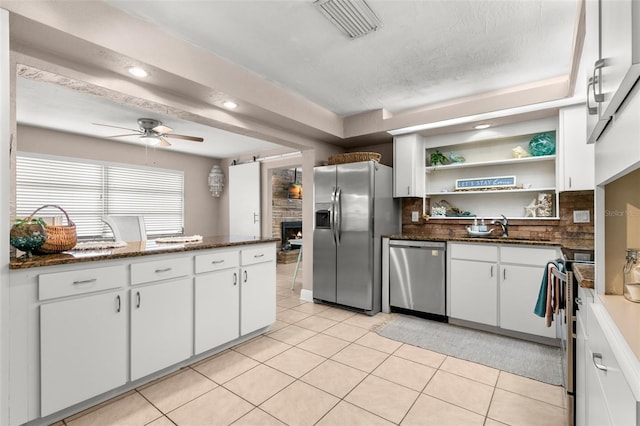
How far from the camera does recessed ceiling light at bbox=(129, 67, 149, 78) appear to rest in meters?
2.23

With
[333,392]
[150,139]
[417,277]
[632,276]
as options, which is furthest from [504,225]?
[150,139]

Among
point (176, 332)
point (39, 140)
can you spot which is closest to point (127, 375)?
point (176, 332)

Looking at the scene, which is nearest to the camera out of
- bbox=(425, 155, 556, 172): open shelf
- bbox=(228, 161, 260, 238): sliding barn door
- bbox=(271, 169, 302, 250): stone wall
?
bbox=(425, 155, 556, 172): open shelf

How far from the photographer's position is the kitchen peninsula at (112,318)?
1.65 metres

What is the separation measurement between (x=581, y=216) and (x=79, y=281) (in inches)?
168

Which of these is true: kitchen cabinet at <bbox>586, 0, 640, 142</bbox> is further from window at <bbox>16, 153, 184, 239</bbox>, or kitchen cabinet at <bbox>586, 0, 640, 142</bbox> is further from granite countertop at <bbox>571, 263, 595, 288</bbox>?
window at <bbox>16, 153, 184, 239</bbox>

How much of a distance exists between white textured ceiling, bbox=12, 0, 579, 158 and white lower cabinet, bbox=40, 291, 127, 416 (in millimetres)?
1717

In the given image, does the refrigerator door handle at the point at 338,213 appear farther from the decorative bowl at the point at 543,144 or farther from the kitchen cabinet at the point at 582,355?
the kitchen cabinet at the point at 582,355

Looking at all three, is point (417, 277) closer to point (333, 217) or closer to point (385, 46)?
point (333, 217)

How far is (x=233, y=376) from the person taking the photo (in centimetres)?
230

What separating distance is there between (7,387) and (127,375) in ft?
1.92

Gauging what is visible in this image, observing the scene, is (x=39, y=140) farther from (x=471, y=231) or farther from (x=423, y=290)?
(x=471, y=231)

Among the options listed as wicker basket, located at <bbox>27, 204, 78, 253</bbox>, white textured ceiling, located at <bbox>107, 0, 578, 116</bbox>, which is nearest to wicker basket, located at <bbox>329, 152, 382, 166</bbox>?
white textured ceiling, located at <bbox>107, 0, 578, 116</bbox>

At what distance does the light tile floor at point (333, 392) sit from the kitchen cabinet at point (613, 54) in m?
1.73
